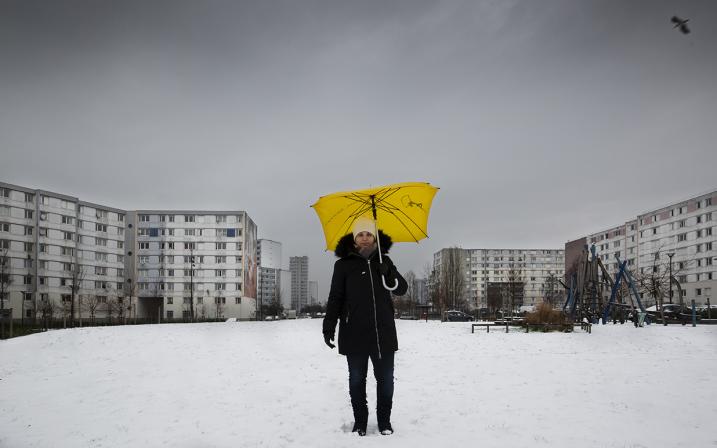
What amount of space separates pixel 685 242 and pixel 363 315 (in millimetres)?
93232

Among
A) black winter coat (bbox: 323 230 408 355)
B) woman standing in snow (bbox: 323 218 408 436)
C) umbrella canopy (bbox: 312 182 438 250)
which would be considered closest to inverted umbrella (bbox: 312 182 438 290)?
umbrella canopy (bbox: 312 182 438 250)

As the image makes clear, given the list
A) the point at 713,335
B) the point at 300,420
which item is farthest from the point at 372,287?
the point at 713,335

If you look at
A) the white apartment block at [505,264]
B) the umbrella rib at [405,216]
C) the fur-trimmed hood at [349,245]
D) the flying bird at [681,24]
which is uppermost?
the flying bird at [681,24]

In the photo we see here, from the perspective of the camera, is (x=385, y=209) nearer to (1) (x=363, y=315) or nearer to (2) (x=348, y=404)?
(1) (x=363, y=315)

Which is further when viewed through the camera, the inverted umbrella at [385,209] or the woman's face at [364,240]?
the inverted umbrella at [385,209]

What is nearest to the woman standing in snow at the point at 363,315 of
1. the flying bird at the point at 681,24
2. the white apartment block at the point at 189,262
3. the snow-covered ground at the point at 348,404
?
the snow-covered ground at the point at 348,404

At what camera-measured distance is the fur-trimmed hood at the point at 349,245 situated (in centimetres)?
564

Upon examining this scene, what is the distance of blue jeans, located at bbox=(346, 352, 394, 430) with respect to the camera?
5441mm

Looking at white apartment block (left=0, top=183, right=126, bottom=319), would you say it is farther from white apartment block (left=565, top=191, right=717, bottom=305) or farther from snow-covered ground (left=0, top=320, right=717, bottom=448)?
white apartment block (left=565, top=191, right=717, bottom=305)

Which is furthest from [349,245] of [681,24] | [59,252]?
[59,252]

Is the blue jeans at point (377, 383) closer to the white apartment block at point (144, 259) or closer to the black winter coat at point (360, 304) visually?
the black winter coat at point (360, 304)

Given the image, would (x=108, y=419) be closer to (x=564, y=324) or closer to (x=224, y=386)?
(x=224, y=386)

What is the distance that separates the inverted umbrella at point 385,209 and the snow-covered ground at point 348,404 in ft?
7.84

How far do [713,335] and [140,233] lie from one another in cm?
8140
